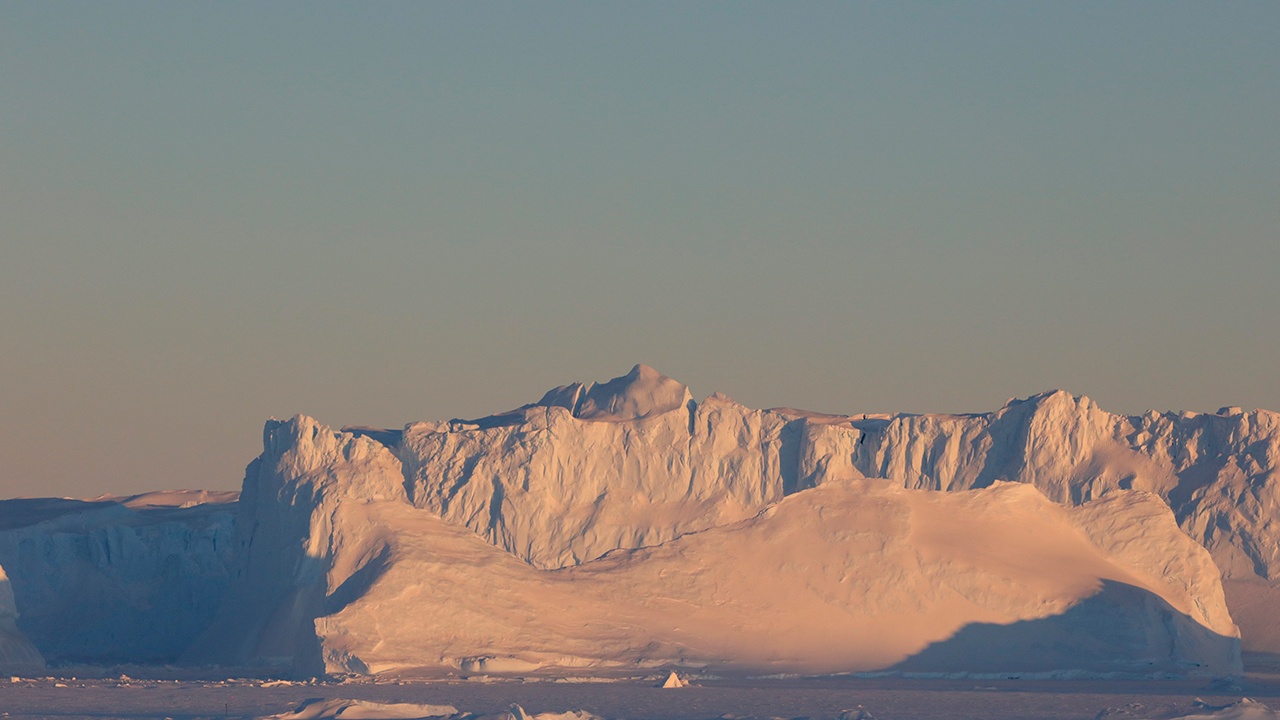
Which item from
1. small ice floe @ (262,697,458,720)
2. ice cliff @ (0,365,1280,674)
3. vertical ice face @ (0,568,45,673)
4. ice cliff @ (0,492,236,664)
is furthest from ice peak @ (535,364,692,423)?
small ice floe @ (262,697,458,720)

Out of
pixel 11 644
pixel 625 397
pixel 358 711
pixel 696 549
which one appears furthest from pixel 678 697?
pixel 625 397

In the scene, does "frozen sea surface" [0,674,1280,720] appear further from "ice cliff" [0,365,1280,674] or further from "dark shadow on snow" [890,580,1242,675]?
"ice cliff" [0,365,1280,674]

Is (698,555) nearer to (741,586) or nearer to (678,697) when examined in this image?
(741,586)

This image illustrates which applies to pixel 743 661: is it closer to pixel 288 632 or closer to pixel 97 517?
pixel 288 632

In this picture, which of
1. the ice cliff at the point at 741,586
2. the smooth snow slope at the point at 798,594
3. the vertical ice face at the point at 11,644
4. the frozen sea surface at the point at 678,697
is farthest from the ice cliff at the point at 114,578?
the frozen sea surface at the point at 678,697

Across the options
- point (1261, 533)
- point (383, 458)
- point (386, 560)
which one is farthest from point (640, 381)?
point (386, 560)

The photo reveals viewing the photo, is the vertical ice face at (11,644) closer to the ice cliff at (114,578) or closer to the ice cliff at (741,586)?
the ice cliff at (741,586)
